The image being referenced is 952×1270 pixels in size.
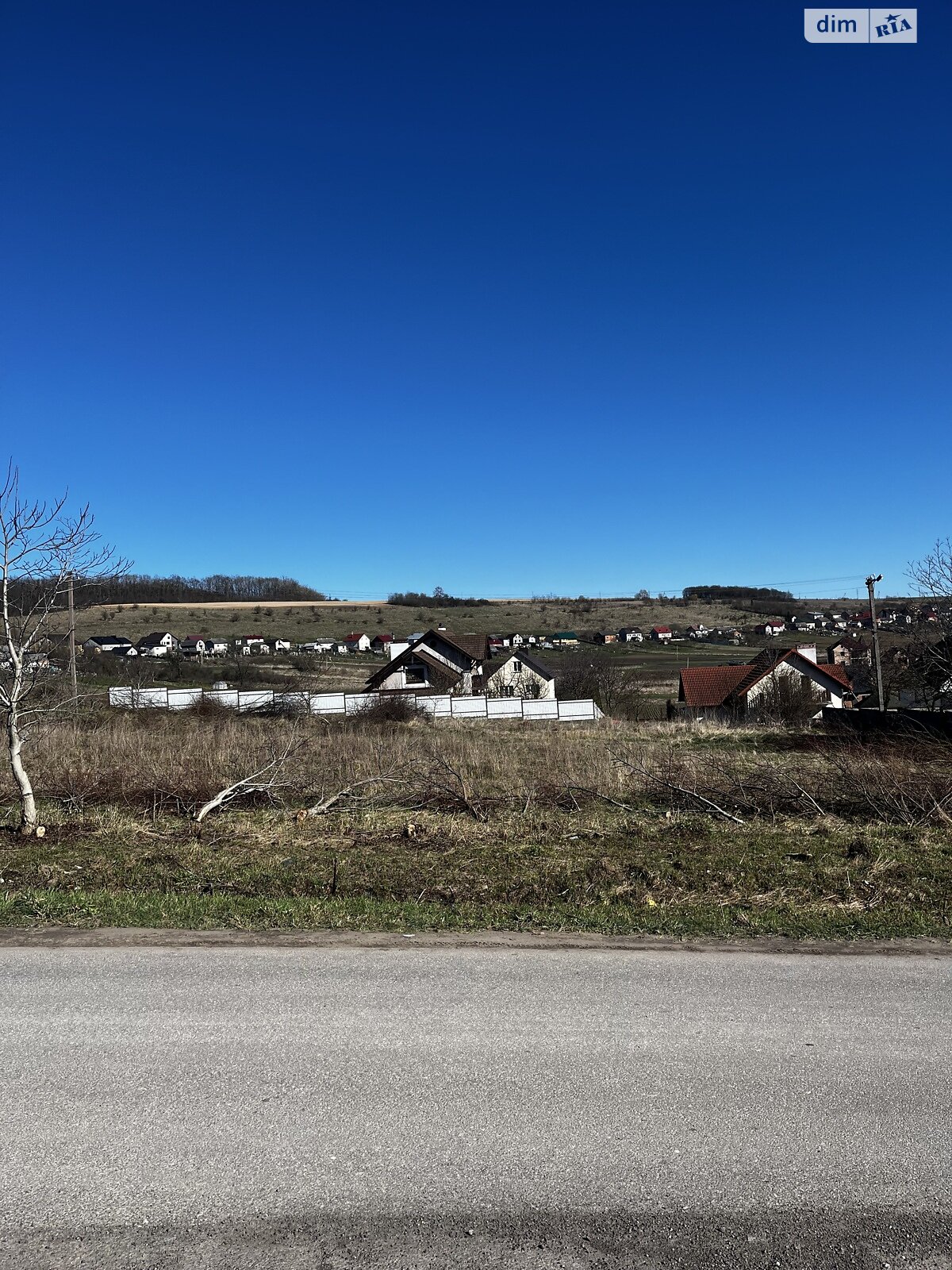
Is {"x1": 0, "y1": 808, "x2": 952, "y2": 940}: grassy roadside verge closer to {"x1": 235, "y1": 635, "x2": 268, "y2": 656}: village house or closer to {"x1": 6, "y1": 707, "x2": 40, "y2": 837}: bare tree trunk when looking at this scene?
{"x1": 6, "y1": 707, "x2": 40, "y2": 837}: bare tree trunk

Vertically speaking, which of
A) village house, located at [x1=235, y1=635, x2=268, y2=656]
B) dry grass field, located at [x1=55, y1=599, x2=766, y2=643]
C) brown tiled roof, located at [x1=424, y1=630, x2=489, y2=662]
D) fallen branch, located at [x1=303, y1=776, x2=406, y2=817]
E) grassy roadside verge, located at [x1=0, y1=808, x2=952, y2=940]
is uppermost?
dry grass field, located at [x1=55, y1=599, x2=766, y2=643]

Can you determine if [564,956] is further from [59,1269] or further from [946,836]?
[946,836]

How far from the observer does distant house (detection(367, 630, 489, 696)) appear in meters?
58.4

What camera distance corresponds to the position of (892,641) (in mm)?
54094

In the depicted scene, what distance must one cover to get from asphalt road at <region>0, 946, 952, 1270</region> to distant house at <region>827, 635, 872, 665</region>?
6663 cm

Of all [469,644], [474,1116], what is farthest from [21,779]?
[469,644]

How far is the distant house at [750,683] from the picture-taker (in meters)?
50.1

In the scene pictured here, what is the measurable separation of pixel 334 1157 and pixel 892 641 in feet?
190

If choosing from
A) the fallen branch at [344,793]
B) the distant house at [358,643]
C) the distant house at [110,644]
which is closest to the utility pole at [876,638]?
the fallen branch at [344,793]

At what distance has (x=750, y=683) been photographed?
51469 millimetres

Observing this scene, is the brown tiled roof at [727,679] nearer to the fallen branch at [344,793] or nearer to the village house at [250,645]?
the fallen branch at [344,793]

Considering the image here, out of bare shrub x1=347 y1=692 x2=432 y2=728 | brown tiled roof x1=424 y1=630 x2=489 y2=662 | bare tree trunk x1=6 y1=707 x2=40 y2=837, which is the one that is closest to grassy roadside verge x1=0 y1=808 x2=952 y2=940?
bare tree trunk x1=6 y1=707 x2=40 y2=837

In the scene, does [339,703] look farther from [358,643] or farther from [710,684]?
[358,643]

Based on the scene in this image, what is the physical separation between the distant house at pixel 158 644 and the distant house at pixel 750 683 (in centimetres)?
4934
